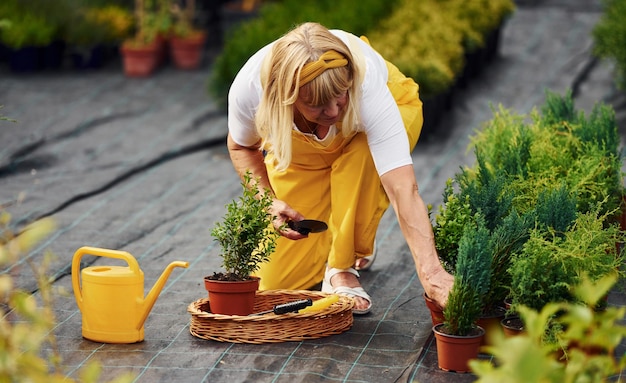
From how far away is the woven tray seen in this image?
3062 mm

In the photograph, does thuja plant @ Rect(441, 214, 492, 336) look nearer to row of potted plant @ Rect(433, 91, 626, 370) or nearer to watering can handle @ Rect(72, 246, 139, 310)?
row of potted plant @ Rect(433, 91, 626, 370)

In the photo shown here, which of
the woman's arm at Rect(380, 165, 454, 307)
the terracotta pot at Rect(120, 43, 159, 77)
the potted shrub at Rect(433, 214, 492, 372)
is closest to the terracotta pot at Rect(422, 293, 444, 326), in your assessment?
the woman's arm at Rect(380, 165, 454, 307)

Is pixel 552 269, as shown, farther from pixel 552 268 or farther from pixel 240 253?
pixel 240 253

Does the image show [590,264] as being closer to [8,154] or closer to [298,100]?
[298,100]

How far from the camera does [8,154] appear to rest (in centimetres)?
542

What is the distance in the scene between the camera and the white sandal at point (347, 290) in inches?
134

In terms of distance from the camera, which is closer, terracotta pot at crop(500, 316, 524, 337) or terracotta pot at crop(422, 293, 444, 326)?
terracotta pot at crop(500, 316, 524, 337)

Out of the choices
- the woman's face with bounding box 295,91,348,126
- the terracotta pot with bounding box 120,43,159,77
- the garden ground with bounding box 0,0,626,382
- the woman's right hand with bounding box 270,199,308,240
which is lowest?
the garden ground with bounding box 0,0,626,382

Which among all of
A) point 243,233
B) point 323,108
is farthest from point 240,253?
point 323,108

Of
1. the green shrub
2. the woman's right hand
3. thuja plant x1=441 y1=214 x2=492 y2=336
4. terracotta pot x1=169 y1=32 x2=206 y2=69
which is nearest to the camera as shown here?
thuja plant x1=441 y1=214 x2=492 y2=336

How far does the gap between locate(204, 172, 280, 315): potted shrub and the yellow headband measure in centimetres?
42

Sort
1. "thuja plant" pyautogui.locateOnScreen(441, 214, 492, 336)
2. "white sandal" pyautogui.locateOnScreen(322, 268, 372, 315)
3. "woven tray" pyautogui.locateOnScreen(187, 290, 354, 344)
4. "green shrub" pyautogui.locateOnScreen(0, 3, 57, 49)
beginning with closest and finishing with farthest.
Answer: "thuja plant" pyautogui.locateOnScreen(441, 214, 492, 336), "woven tray" pyautogui.locateOnScreen(187, 290, 354, 344), "white sandal" pyautogui.locateOnScreen(322, 268, 372, 315), "green shrub" pyautogui.locateOnScreen(0, 3, 57, 49)

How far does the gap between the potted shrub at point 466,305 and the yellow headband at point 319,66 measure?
25.8 inches

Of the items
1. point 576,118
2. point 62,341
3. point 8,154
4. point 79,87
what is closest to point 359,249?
point 62,341
